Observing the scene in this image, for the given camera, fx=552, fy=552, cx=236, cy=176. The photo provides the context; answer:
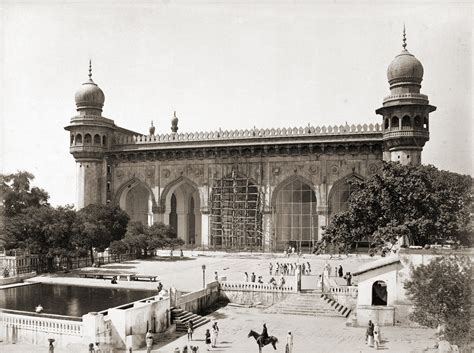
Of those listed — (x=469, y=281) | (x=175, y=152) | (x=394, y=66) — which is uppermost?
(x=394, y=66)

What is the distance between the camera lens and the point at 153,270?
21.9m

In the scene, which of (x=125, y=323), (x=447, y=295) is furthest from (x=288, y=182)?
(x=447, y=295)

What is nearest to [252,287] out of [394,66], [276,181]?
[276,181]

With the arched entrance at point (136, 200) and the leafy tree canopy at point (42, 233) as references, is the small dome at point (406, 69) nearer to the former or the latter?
the arched entrance at point (136, 200)

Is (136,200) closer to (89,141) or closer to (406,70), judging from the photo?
(89,141)

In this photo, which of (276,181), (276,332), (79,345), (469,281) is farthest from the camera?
(276,181)

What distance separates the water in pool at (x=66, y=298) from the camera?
46.7 ft

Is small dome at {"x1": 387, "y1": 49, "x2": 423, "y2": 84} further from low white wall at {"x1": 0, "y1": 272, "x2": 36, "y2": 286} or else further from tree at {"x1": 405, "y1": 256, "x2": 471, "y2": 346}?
low white wall at {"x1": 0, "y1": 272, "x2": 36, "y2": 286}

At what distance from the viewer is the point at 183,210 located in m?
34.6

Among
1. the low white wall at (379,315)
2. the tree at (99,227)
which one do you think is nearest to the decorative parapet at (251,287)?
the low white wall at (379,315)

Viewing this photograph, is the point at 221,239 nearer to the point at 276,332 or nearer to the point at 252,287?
the point at 252,287

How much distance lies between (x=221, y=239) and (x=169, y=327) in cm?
1717

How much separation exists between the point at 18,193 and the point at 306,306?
15.1 meters

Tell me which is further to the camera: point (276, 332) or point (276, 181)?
point (276, 181)
